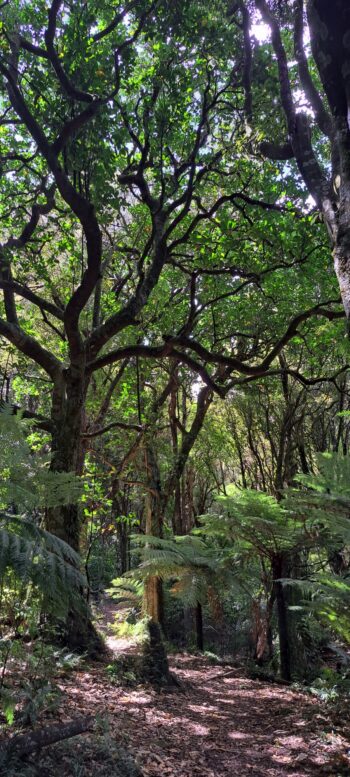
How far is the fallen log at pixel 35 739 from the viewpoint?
2.54 metres

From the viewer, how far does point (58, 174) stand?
5246 mm

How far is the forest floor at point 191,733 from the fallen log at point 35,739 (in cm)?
7

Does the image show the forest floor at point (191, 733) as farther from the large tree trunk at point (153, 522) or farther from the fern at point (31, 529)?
the large tree trunk at point (153, 522)

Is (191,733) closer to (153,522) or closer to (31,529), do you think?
(31,529)

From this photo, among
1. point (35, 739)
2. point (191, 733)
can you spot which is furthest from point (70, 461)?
point (35, 739)

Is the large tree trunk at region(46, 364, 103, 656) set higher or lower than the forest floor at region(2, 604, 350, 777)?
higher

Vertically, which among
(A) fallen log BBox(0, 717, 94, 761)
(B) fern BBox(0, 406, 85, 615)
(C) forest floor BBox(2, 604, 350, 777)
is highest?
(B) fern BBox(0, 406, 85, 615)

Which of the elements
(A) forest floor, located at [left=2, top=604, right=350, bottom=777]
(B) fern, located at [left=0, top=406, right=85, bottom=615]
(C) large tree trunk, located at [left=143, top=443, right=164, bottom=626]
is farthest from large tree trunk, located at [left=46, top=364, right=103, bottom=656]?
(C) large tree trunk, located at [left=143, top=443, right=164, bottom=626]

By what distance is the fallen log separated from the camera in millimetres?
2543

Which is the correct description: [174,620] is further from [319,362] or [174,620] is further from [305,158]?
[305,158]

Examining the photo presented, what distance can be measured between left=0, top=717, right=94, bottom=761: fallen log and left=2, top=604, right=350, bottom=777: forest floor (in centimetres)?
7

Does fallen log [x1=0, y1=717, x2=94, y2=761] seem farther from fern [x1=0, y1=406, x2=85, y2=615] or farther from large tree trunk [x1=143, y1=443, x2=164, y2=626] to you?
large tree trunk [x1=143, y1=443, x2=164, y2=626]

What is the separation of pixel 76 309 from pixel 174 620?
1199 cm

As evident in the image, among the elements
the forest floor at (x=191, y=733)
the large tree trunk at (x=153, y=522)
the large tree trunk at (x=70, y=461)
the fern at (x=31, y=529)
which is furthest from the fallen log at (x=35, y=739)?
the large tree trunk at (x=153, y=522)
